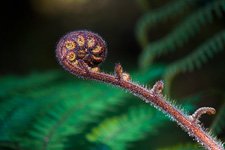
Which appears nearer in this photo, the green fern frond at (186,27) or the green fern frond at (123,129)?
the green fern frond at (123,129)

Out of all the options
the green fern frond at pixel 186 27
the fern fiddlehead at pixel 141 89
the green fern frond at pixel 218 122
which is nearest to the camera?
the fern fiddlehead at pixel 141 89

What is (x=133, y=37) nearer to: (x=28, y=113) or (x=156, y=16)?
(x=156, y=16)

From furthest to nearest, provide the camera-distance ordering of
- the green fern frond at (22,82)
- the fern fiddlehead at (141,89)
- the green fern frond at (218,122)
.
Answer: the green fern frond at (22,82) < the green fern frond at (218,122) < the fern fiddlehead at (141,89)

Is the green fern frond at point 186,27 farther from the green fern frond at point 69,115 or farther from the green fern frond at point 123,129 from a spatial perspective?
the green fern frond at point 123,129

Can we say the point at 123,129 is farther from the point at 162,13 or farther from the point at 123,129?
the point at 162,13

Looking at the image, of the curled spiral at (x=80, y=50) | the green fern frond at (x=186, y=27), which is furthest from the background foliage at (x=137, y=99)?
the curled spiral at (x=80, y=50)

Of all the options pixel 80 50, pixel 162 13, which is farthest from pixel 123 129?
pixel 162 13

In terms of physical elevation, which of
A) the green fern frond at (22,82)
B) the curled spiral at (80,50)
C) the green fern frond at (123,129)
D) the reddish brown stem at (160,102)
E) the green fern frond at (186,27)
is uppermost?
the green fern frond at (22,82)
